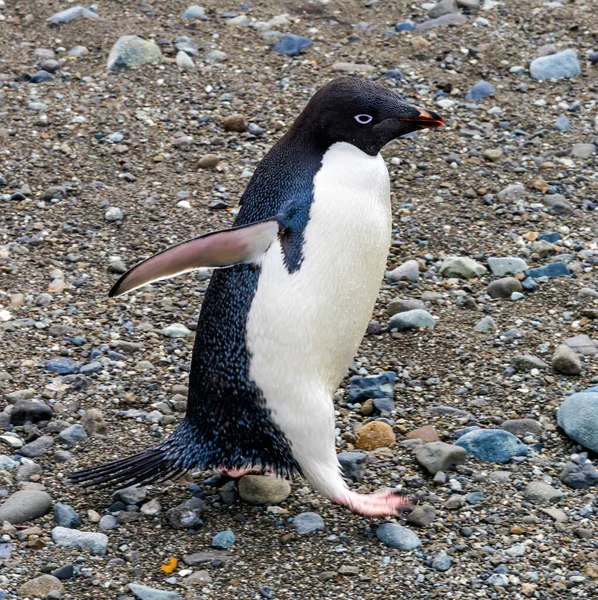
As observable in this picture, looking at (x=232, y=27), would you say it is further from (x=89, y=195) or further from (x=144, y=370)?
(x=144, y=370)

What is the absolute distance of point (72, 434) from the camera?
10.9 ft

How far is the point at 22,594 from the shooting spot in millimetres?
2693

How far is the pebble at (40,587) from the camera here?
8.84 ft

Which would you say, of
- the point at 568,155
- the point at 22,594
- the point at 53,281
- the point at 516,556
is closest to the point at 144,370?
the point at 53,281

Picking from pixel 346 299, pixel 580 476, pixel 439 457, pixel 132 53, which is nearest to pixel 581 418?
pixel 580 476

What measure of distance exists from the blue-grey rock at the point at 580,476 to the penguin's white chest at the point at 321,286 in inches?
28.0

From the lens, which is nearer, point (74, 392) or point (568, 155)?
point (74, 392)

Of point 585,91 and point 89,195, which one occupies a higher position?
point 585,91

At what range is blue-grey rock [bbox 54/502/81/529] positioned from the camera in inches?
117

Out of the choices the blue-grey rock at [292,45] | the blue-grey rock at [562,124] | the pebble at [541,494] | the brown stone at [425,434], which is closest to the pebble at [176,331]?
the brown stone at [425,434]

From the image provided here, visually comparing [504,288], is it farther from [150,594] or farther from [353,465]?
[150,594]

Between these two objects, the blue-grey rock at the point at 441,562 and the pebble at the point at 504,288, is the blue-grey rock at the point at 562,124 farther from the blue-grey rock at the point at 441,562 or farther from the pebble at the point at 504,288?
the blue-grey rock at the point at 441,562

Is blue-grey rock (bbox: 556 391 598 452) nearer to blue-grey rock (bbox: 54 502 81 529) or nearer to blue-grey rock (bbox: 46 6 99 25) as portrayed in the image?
blue-grey rock (bbox: 54 502 81 529)

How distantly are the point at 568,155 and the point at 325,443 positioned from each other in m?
2.48
